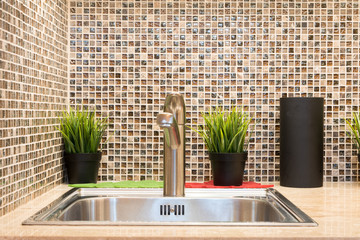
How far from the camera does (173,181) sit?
5.20 ft

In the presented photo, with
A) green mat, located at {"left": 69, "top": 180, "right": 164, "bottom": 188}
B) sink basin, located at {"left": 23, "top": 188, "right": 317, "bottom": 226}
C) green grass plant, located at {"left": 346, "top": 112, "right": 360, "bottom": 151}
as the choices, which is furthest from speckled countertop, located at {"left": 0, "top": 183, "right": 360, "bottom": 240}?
green grass plant, located at {"left": 346, "top": 112, "right": 360, "bottom": 151}

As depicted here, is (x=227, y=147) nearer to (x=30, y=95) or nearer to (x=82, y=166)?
(x=82, y=166)

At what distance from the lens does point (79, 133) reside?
1.73m

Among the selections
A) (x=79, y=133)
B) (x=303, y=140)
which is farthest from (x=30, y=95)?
(x=303, y=140)

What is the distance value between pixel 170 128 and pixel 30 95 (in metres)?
0.42

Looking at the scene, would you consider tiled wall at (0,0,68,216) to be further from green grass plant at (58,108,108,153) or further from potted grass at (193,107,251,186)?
potted grass at (193,107,251,186)

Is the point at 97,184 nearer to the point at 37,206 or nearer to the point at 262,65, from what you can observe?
the point at 37,206

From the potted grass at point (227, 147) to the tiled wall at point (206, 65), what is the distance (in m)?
0.14

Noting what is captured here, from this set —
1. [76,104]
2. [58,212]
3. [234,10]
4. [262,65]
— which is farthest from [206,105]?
[58,212]

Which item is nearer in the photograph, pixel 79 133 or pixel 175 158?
pixel 175 158

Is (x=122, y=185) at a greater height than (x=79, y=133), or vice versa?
(x=79, y=133)

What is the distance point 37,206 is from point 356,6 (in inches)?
53.9

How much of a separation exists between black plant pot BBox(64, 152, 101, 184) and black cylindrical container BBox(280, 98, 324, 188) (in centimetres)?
68

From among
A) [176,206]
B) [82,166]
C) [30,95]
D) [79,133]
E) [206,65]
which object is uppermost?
[206,65]
